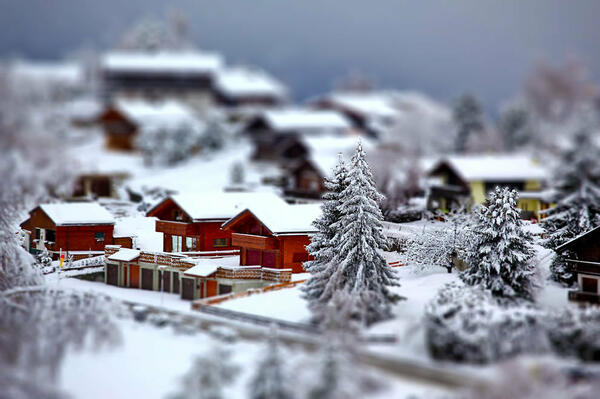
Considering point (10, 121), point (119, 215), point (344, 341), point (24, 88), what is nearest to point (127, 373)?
point (344, 341)

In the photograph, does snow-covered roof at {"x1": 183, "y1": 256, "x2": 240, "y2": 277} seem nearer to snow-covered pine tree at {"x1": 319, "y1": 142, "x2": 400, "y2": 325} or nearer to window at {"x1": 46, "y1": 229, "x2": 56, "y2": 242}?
snow-covered pine tree at {"x1": 319, "y1": 142, "x2": 400, "y2": 325}

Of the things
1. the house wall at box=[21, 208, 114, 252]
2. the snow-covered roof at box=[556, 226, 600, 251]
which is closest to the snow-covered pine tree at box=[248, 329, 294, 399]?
the snow-covered roof at box=[556, 226, 600, 251]

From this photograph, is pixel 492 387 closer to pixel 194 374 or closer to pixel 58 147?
pixel 194 374

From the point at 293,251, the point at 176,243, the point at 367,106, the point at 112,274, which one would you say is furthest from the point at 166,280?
the point at 367,106

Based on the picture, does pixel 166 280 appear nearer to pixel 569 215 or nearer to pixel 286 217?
pixel 286 217

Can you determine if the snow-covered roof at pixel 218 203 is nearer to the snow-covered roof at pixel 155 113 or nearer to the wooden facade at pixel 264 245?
the wooden facade at pixel 264 245
